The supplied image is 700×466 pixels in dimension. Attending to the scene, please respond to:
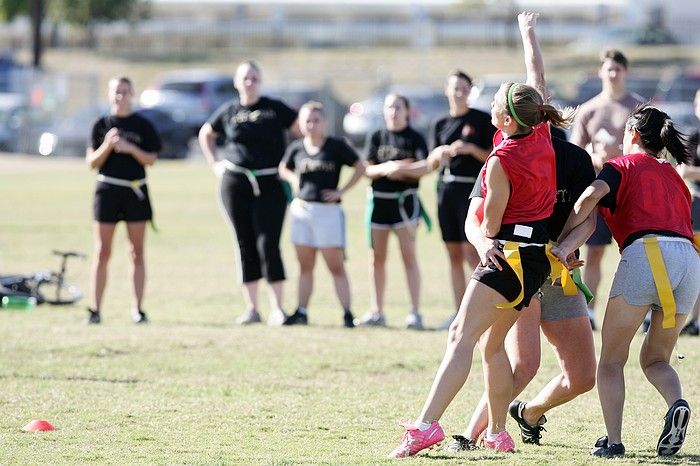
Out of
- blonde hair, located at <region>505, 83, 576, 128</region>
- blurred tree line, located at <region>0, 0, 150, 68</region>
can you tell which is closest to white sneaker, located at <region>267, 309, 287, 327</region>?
blonde hair, located at <region>505, 83, 576, 128</region>

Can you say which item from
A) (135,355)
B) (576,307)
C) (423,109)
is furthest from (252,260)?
(423,109)

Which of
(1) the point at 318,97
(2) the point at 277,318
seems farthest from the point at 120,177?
(1) the point at 318,97

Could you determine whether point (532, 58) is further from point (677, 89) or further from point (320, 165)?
point (677, 89)

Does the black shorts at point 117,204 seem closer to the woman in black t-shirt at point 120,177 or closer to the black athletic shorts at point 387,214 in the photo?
the woman in black t-shirt at point 120,177

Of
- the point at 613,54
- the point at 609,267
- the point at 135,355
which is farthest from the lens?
the point at 609,267

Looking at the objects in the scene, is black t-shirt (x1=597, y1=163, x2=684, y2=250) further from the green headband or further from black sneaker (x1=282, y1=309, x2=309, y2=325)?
black sneaker (x1=282, y1=309, x2=309, y2=325)

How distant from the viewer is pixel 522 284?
6.01m

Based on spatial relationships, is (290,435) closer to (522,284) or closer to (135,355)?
(522,284)

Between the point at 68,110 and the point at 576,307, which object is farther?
the point at 68,110

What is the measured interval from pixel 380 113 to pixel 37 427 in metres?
26.1

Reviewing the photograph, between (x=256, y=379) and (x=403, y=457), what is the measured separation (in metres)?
2.73

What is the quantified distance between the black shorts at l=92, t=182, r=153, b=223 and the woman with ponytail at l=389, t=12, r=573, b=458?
553 centimetres

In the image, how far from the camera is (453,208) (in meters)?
Answer: 11.0

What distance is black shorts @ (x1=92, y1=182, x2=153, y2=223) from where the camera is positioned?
1113 cm
